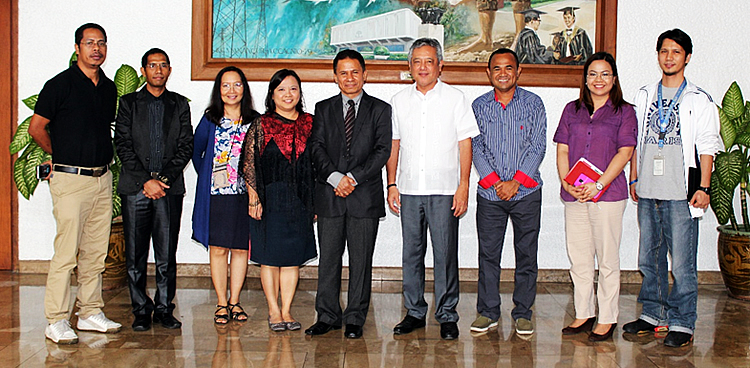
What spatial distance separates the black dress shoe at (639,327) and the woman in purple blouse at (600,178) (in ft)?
0.45

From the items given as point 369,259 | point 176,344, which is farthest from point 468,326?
point 176,344

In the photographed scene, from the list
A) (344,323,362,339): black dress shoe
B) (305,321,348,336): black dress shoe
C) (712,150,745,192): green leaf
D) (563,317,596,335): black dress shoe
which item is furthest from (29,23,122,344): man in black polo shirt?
(712,150,745,192): green leaf

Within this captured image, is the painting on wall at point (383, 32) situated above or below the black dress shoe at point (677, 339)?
above

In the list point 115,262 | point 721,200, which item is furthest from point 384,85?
point 721,200

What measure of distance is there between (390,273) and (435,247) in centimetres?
149

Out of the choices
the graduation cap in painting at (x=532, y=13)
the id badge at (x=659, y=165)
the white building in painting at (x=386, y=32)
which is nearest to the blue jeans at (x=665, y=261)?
the id badge at (x=659, y=165)

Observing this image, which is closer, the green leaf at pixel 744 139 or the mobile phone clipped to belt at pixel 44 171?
the mobile phone clipped to belt at pixel 44 171

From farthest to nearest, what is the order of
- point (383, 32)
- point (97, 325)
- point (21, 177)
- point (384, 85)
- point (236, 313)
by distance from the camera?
point (384, 85) → point (383, 32) → point (21, 177) → point (236, 313) → point (97, 325)

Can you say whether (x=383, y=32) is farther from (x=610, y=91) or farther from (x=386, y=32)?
(x=610, y=91)

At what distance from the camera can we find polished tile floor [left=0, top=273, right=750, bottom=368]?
3.57 meters

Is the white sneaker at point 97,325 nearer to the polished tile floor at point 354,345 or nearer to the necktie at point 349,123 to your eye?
the polished tile floor at point 354,345

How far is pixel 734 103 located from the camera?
199 inches

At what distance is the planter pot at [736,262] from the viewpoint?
16.3 feet

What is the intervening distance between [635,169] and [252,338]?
8.19ft
